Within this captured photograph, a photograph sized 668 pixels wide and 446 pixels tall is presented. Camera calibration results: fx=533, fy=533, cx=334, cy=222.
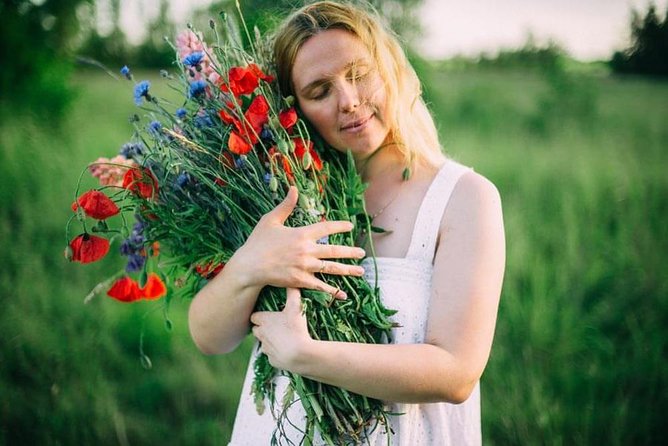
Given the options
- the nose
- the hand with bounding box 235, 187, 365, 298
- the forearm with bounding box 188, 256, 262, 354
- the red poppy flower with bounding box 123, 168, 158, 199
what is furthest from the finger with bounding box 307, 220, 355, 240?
the red poppy flower with bounding box 123, 168, 158, 199

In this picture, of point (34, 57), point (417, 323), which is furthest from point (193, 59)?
point (34, 57)

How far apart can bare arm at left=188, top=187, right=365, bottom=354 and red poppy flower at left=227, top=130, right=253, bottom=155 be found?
0.52 feet

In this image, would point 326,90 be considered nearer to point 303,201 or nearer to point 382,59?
point 382,59

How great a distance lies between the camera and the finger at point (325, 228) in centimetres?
130

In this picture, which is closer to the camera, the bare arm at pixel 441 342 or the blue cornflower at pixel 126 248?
the bare arm at pixel 441 342

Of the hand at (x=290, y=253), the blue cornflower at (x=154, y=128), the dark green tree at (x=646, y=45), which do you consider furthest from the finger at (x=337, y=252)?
the dark green tree at (x=646, y=45)

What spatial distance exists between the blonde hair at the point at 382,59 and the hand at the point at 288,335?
1.84 ft

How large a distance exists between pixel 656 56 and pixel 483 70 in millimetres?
7130

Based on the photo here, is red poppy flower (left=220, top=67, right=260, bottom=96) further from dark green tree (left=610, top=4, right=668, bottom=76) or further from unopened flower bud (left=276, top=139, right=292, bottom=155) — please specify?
dark green tree (left=610, top=4, right=668, bottom=76)

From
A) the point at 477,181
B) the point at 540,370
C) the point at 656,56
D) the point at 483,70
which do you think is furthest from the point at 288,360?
the point at 483,70

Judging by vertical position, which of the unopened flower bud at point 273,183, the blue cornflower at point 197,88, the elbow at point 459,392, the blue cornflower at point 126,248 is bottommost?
the elbow at point 459,392

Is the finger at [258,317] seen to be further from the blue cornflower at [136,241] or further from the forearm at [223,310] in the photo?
the blue cornflower at [136,241]

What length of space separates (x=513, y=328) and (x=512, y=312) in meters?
0.10

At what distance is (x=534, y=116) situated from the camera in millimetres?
7230
